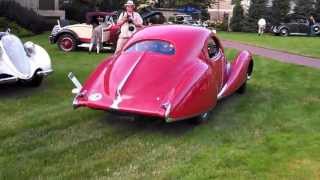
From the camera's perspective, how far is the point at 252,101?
35.7ft

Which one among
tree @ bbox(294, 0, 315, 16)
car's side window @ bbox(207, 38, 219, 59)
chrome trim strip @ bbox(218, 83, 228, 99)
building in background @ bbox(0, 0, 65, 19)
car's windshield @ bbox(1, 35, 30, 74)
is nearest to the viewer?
chrome trim strip @ bbox(218, 83, 228, 99)

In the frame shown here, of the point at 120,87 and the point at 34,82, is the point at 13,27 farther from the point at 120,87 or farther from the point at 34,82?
the point at 120,87

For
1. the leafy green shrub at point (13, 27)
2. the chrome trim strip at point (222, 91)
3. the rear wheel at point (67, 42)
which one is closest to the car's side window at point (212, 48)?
the chrome trim strip at point (222, 91)

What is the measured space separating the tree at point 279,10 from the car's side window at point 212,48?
39.1 metres

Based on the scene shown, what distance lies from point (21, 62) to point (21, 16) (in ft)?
61.8

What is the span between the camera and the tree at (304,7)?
4816 centimetres

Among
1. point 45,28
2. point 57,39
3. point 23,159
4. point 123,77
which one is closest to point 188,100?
point 123,77

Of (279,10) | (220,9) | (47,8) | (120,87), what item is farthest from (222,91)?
(220,9)

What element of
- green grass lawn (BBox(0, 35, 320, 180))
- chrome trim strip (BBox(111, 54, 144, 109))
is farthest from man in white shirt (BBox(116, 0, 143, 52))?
chrome trim strip (BBox(111, 54, 144, 109))

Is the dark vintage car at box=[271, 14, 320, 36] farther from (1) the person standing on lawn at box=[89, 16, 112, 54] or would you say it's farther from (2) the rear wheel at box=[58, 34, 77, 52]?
(2) the rear wheel at box=[58, 34, 77, 52]

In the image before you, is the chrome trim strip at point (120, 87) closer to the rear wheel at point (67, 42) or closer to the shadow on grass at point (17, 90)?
the shadow on grass at point (17, 90)

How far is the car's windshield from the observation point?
10.5 metres

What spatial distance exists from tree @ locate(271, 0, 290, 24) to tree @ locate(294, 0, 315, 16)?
31.4 inches

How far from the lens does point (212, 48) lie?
33.2ft
